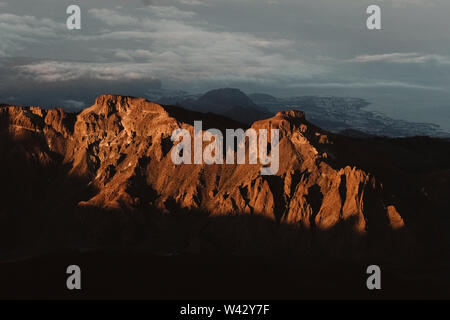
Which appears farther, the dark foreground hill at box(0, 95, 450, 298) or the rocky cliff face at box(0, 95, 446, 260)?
the rocky cliff face at box(0, 95, 446, 260)

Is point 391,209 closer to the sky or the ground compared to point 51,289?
closer to the sky

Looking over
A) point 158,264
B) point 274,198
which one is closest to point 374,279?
point 274,198

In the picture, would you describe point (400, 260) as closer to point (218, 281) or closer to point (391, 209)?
point (391, 209)

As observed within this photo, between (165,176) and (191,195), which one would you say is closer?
(191,195)

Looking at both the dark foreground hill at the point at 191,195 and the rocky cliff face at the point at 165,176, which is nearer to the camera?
the dark foreground hill at the point at 191,195

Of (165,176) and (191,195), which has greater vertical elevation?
(165,176)
